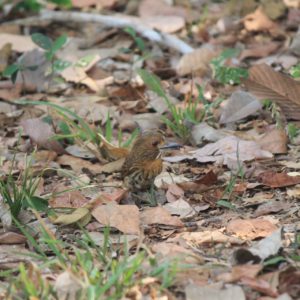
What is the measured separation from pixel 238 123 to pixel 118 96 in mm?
1166

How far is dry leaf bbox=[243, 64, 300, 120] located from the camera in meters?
5.46

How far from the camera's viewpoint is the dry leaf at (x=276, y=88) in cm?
546

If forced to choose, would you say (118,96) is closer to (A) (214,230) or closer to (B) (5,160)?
Result: (B) (5,160)

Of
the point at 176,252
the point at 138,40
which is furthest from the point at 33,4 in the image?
the point at 176,252

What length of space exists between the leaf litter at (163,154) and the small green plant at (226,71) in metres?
0.02

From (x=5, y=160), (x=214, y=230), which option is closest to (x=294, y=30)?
(x=5, y=160)

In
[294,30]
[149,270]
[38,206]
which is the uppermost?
[149,270]

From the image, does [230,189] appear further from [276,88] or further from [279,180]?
[276,88]

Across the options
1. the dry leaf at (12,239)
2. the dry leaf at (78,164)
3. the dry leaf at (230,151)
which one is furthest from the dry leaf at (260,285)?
the dry leaf at (78,164)

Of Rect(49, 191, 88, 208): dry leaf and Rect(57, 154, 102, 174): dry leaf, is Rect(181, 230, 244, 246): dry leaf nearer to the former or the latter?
Rect(49, 191, 88, 208): dry leaf

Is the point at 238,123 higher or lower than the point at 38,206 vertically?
lower

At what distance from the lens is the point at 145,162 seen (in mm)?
5059

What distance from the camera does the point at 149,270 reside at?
3.72 meters

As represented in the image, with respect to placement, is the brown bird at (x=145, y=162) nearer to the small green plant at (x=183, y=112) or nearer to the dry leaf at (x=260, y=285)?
the small green plant at (x=183, y=112)
